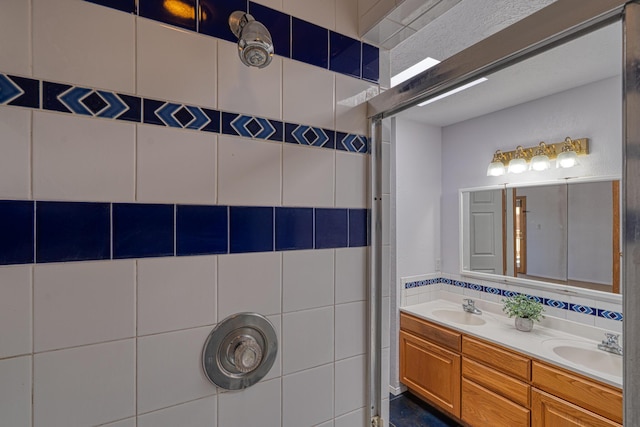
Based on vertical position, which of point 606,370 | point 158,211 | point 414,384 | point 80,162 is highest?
point 80,162

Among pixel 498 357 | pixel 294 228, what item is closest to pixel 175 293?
pixel 294 228

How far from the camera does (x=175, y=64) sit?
2.30 ft

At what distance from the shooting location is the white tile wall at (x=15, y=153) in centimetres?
55

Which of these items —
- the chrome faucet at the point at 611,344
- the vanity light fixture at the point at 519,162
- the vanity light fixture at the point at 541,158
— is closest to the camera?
the chrome faucet at the point at 611,344

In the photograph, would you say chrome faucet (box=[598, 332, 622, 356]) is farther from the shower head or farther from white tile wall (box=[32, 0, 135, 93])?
white tile wall (box=[32, 0, 135, 93])

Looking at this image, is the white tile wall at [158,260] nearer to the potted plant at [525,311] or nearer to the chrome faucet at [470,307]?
the potted plant at [525,311]

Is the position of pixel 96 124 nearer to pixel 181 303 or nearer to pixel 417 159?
pixel 181 303

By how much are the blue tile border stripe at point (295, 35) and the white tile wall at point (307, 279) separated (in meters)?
0.58

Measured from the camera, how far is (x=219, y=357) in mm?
744

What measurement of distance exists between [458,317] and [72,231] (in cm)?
260

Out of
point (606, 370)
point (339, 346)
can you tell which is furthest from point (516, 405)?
point (339, 346)

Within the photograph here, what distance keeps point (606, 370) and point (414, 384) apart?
4.11 feet

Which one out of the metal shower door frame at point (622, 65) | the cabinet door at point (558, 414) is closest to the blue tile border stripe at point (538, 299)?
the cabinet door at point (558, 414)

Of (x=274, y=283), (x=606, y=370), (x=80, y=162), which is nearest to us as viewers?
(x=80, y=162)
